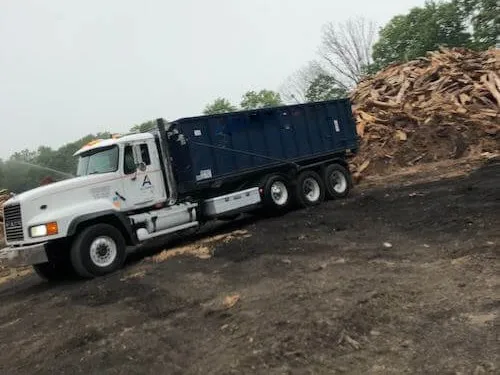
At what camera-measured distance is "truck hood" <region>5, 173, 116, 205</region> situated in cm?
1091

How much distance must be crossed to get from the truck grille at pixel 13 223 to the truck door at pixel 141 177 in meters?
2.04

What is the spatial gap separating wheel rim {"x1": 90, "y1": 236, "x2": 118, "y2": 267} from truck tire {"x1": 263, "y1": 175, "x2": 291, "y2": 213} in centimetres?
449

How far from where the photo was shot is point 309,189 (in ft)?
52.6

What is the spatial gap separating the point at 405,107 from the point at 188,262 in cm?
1447

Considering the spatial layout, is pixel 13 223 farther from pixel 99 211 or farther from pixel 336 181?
pixel 336 181

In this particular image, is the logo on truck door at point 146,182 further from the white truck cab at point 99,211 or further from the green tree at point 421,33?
the green tree at point 421,33

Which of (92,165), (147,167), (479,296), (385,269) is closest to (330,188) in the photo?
(147,167)

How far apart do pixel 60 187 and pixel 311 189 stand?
722 cm

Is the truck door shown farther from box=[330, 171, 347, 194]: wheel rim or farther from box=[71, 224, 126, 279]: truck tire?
box=[330, 171, 347, 194]: wheel rim

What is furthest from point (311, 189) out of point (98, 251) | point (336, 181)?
point (98, 251)

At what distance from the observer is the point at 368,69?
53750 mm

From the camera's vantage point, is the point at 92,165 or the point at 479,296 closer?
the point at 479,296

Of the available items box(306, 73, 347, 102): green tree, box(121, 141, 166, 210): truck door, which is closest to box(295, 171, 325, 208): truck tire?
box(121, 141, 166, 210): truck door

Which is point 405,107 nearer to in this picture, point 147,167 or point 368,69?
point 147,167
